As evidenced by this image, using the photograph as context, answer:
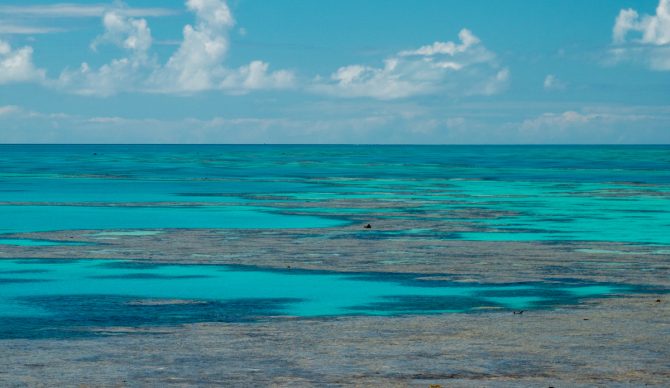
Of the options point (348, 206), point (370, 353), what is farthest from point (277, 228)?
point (370, 353)

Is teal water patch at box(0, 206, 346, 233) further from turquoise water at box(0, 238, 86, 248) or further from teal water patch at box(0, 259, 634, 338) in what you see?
teal water patch at box(0, 259, 634, 338)

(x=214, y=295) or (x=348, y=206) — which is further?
(x=348, y=206)

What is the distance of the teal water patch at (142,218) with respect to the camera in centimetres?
3531

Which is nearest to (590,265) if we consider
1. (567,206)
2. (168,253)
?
(168,253)

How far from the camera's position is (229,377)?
12.5 meters

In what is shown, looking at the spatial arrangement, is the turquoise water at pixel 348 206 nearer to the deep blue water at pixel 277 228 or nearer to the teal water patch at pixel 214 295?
the deep blue water at pixel 277 228

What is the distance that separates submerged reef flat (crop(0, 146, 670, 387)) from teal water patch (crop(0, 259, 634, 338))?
0.05 m

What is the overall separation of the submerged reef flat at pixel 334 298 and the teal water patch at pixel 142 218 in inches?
5.4

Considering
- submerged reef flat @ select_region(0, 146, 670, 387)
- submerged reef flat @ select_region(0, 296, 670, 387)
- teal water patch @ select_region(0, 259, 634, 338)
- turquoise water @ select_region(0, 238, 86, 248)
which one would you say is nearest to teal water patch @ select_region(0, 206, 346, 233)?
submerged reef flat @ select_region(0, 146, 670, 387)

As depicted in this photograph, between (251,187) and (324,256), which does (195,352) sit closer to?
(324,256)

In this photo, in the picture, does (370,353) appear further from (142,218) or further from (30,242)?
(142,218)

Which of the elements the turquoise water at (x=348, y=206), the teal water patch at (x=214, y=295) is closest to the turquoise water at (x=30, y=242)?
the turquoise water at (x=348, y=206)

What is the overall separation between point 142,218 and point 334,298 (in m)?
20.0

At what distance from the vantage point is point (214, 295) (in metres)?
20.0
